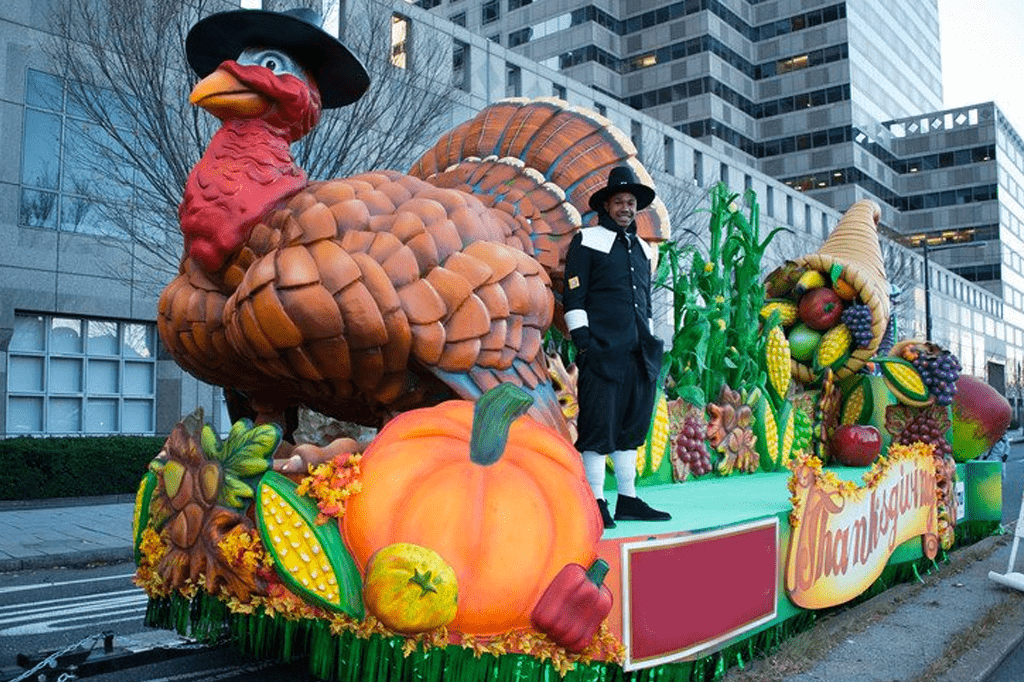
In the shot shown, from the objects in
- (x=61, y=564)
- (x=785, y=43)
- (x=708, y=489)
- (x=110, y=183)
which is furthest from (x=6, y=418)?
(x=785, y=43)

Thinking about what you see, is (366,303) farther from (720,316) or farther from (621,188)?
(720,316)

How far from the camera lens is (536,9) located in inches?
1874

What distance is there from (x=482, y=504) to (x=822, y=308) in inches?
220

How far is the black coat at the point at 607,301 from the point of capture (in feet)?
11.9

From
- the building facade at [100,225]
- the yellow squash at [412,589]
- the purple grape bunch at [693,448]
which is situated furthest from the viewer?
the building facade at [100,225]

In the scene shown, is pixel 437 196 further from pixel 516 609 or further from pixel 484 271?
pixel 516 609

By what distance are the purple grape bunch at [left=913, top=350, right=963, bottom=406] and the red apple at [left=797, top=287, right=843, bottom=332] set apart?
31.4 inches

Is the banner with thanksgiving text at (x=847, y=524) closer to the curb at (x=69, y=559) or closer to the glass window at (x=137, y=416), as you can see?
the curb at (x=69, y=559)

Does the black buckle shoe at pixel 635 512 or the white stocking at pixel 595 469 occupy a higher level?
the white stocking at pixel 595 469

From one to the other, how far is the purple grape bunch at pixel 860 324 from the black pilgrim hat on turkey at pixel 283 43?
16.6ft

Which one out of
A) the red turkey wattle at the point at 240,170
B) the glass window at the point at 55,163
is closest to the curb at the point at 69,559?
the red turkey wattle at the point at 240,170

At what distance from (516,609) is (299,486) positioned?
810 mm

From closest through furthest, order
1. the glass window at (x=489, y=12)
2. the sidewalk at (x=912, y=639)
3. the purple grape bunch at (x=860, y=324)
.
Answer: the sidewalk at (x=912, y=639)
the purple grape bunch at (x=860, y=324)
the glass window at (x=489, y=12)

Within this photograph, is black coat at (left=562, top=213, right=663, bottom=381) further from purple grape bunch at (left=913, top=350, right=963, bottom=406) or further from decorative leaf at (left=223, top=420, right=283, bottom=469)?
purple grape bunch at (left=913, top=350, right=963, bottom=406)
